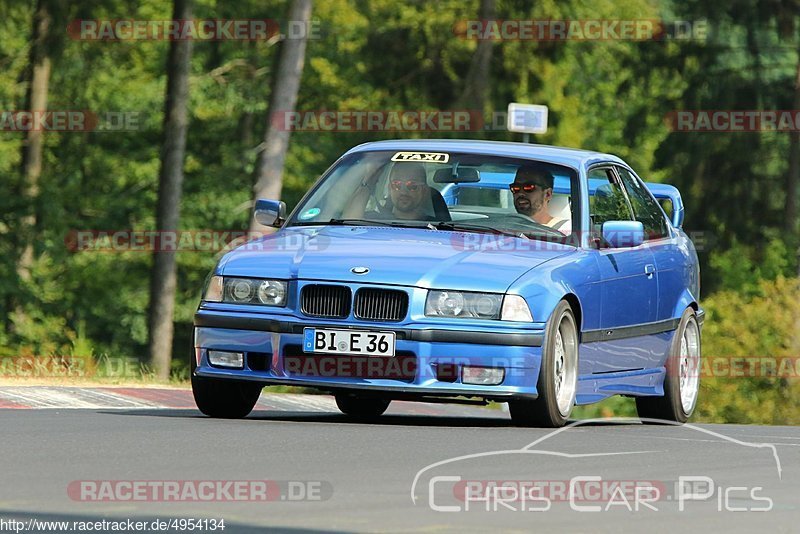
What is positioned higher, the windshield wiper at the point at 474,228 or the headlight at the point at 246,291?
the windshield wiper at the point at 474,228

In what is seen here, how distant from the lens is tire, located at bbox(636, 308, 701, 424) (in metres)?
13.0

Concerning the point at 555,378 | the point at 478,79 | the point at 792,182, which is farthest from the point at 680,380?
the point at 792,182

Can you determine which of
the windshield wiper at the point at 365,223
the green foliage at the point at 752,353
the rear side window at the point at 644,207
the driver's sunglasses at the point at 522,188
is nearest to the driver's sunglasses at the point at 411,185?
the windshield wiper at the point at 365,223

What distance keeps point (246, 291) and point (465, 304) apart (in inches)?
50.7

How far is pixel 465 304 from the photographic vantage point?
10.3 m

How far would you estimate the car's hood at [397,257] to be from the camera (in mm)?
10266

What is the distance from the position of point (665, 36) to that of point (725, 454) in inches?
1550

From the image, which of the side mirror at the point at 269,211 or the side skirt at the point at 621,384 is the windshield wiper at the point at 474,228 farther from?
the side mirror at the point at 269,211

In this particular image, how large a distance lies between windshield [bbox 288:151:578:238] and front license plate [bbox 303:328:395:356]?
4.79 feet

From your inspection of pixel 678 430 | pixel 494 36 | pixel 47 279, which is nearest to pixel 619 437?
pixel 678 430

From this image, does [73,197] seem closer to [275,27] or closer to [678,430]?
[275,27]

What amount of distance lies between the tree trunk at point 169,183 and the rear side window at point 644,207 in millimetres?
19090

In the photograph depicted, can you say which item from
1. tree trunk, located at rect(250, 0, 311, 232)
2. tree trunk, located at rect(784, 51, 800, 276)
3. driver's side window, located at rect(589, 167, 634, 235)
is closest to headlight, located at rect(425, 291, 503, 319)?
driver's side window, located at rect(589, 167, 634, 235)

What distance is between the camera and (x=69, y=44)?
37.0m
